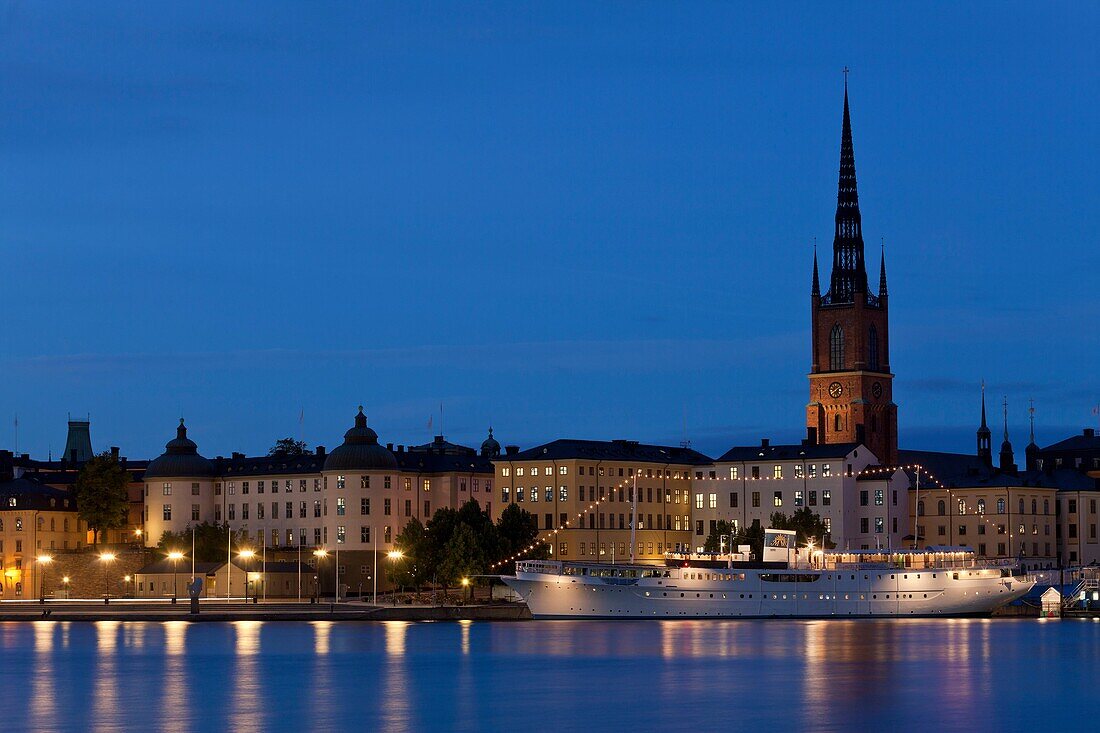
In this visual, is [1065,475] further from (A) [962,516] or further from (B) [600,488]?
(B) [600,488]

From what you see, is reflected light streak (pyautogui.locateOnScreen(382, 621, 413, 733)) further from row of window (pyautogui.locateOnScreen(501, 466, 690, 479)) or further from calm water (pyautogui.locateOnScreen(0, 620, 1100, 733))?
row of window (pyautogui.locateOnScreen(501, 466, 690, 479))

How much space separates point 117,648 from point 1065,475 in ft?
356

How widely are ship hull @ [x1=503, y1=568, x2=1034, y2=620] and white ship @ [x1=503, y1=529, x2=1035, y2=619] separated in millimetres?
69

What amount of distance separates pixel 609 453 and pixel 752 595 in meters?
38.8

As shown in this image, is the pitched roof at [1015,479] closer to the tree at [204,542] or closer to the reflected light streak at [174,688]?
the tree at [204,542]

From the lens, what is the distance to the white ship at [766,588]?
474 feet

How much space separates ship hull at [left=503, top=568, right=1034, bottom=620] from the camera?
474 feet

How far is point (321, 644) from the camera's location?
357 ft

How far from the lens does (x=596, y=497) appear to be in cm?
17925

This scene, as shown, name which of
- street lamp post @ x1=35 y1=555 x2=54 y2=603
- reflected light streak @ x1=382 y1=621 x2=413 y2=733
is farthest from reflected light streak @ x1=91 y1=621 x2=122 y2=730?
street lamp post @ x1=35 y1=555 x2=54 y2=603

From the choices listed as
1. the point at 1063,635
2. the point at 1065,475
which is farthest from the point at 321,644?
the point at 1065,475

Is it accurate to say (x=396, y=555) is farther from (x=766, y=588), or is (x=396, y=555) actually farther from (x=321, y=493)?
(x=766, y=588)

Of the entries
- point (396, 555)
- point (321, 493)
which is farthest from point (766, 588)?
point (321, 493)

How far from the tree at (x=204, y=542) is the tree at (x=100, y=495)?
569cm
